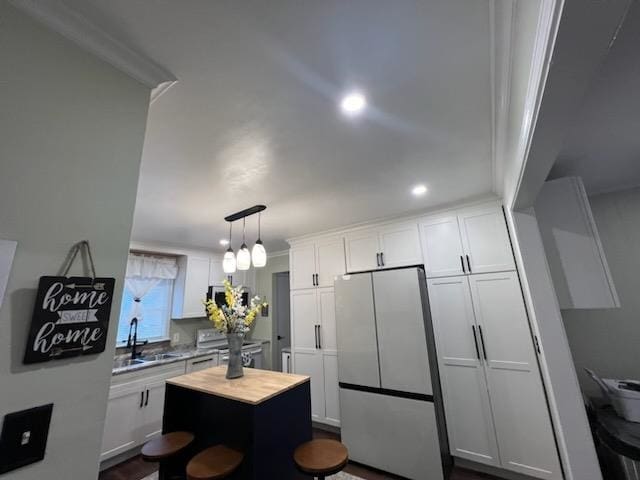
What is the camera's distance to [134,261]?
12.2ft

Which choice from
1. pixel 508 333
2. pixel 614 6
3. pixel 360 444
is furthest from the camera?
pixel 360 444

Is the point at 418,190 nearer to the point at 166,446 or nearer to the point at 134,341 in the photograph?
the point at 166,446

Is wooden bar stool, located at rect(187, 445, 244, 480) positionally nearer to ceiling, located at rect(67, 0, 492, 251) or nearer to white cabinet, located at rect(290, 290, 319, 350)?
white cabinet, located at rect(290, 290, 319, 350)

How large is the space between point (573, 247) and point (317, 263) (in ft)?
8.73

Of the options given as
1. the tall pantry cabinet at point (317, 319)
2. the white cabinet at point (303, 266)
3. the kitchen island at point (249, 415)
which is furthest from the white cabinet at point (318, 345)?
the kitchen island at point (249, 415)

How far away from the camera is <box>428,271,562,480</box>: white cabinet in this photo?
215 centimetres

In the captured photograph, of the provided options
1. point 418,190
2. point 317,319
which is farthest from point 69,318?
point 317,319

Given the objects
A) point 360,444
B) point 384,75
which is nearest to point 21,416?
point 384,75

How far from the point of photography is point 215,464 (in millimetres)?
1597

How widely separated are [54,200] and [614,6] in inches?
62.2

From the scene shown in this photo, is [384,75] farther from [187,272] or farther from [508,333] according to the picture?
[187,272]

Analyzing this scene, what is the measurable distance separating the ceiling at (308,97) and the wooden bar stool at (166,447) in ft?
6.42

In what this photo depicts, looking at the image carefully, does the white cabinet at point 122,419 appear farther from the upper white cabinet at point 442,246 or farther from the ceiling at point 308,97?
the upper white cabinet at point 442,246

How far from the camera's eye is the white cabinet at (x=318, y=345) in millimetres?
3266
